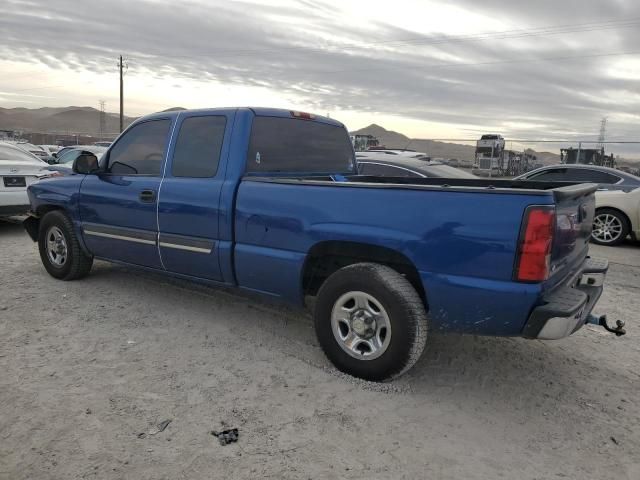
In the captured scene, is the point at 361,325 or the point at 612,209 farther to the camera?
the point at 612,209

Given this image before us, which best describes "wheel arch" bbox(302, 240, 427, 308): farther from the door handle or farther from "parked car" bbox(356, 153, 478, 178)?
"parked car" bbox(356, 153, 478, 178)

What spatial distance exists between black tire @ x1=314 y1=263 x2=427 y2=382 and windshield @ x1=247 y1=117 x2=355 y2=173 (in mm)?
1299

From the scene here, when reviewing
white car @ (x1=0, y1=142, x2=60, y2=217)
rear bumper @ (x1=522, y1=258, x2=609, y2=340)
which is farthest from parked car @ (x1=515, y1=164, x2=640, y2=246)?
white car @ (x1=0, y1=142, x2=60, y2=217)

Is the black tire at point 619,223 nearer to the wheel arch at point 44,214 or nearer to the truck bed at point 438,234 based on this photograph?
the truck bed at point 438,234

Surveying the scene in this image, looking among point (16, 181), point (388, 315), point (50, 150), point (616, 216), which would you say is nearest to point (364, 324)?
point (388, 315)

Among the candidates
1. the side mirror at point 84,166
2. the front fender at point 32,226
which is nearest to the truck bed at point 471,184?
the side mirror at point 84,166

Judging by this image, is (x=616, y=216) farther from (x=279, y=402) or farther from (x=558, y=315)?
(x=279, y=402)

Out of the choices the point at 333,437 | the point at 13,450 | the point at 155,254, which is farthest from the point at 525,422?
the point at 155,254

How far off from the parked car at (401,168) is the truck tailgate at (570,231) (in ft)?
12.1

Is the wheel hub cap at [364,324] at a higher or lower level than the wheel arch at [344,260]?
lower

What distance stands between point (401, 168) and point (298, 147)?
3.41 metres

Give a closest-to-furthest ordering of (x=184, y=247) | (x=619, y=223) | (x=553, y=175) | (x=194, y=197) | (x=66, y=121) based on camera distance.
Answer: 1. (x=194, y=197)
2. (x=184, y=247)
3. (x=619, y=223)
4. (x=553, y=175)
5. (x=66, y=121)

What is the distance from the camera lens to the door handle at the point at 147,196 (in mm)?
4512

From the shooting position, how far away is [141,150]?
192 inches
